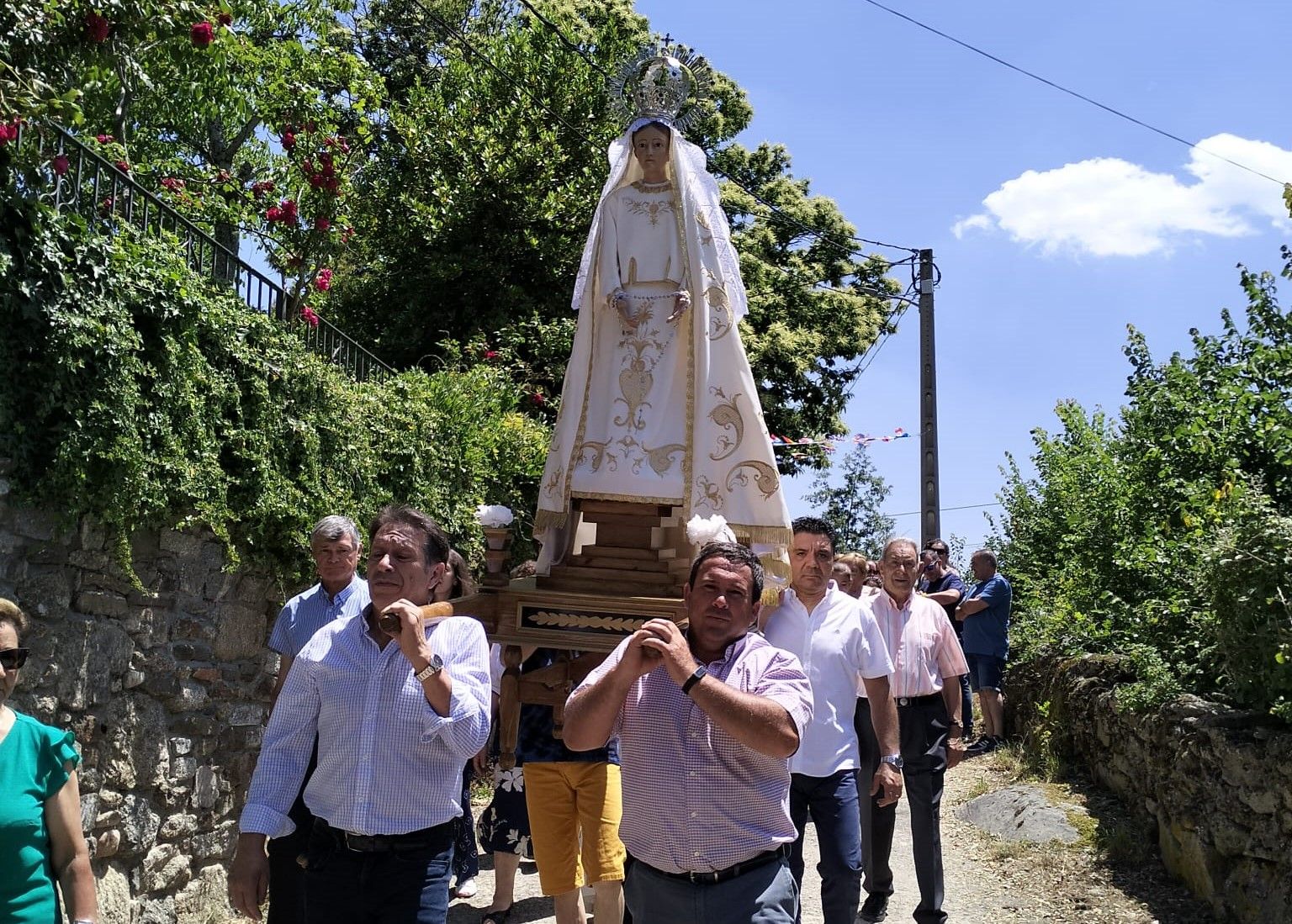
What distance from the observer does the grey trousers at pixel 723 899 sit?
11.2 feet

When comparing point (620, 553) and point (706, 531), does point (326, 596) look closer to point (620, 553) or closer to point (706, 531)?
point (620, 553)

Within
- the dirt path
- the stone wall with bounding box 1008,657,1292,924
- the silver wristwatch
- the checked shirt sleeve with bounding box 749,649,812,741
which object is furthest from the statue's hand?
the stone wall with bounding box 1008,657,1292,924

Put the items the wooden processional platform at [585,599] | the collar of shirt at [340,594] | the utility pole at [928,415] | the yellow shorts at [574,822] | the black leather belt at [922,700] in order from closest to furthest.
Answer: the wooden processional platform at [585,599] → the yellow shorts at [574,822] → the collar of shirt at [340,594] → the black leather belt at [922,700] → the utility pole at [928,415]

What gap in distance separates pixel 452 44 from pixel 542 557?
637 inches

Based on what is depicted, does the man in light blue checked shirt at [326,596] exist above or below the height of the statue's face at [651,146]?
below

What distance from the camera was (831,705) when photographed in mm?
5664

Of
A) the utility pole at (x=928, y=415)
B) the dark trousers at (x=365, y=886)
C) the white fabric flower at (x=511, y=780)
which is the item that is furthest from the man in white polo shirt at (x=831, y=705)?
the utility pole at (x=928, y=415)


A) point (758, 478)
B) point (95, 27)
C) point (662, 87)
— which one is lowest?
point (758, 478)

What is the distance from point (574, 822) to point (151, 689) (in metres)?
2.29

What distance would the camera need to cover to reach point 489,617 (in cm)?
476

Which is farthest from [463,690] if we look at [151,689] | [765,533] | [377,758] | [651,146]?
[151,689]

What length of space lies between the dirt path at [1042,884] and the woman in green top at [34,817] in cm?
363

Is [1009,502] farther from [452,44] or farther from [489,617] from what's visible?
[489,617]

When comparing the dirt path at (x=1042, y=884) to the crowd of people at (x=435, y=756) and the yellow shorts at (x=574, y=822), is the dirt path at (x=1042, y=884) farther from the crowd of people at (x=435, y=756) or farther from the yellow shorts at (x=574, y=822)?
the crowd of people at (x=435, y=756)
